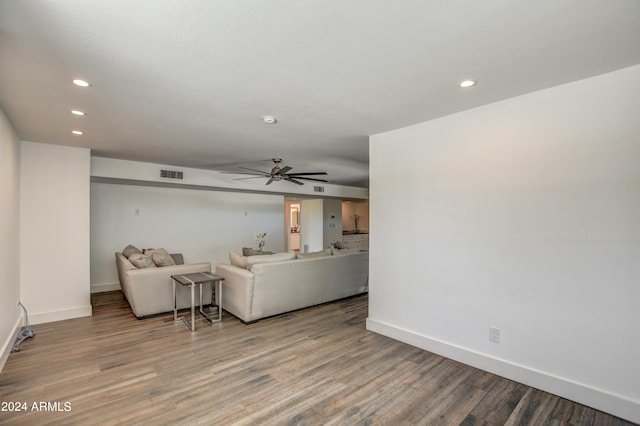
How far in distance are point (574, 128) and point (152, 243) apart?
23.4ft

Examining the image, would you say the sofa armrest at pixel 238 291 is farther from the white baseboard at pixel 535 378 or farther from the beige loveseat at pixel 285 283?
the white baseboard at pixel 535 378

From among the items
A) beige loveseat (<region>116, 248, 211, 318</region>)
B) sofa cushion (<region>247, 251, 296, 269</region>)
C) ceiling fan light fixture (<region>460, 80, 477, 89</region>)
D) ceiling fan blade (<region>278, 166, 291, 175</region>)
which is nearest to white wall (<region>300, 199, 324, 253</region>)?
ceiling fan blade (<region>278, 166, 291, 175</region>)

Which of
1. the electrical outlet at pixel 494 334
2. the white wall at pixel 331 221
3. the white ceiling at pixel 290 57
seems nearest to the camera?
the white ceiling at pixel 290 57

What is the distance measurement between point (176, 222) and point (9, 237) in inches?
137

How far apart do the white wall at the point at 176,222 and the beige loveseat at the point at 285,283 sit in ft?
8.87

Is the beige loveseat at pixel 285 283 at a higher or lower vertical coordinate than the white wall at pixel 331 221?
lower

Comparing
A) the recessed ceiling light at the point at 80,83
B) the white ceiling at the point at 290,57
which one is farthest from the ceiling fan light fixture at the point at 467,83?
the recessed ceiling light at the point at 80,83

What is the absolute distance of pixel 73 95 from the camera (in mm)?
2580

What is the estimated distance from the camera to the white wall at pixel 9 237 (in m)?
2.92

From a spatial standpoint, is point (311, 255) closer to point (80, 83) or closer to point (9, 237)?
point (80, 83)

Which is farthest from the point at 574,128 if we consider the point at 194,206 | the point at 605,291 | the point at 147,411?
the point at 194,206

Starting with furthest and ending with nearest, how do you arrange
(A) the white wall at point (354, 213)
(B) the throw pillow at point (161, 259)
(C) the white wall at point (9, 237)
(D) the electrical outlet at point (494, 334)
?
1. (A) the white wall at point (354, 213)
2. (B) the throw pillow at point (161, 259)
3. (C) the white wall at point (9, 237)
4. (D) the electrical outlet at point (494, 334)

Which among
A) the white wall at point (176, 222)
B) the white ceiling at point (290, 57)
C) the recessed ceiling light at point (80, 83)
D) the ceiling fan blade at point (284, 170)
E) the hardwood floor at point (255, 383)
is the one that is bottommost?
the hardwood floor at point (255, 383)

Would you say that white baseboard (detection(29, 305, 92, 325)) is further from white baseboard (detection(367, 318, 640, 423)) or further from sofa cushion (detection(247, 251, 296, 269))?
white baseboard (detection(367, 318, 640, 423))
